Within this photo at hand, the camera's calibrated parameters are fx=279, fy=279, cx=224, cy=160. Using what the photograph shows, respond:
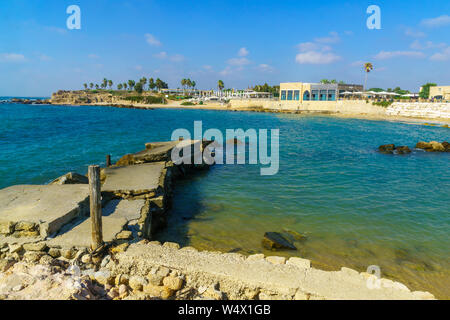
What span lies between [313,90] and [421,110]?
31064 millimetres

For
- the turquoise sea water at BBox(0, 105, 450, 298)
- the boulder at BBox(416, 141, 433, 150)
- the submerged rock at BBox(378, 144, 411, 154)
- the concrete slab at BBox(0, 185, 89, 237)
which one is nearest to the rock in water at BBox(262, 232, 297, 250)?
the turquoise sea water at BBox(0, 105, 450, 298)

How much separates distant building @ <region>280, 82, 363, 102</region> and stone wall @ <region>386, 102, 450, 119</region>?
54.9 feet

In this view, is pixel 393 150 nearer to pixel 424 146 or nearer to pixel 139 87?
pixel 424 146

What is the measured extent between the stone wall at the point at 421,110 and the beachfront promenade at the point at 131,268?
60519mm

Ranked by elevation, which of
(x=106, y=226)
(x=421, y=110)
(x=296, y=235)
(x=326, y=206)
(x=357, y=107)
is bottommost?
(x=296, y=235)

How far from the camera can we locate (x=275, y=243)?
8781 mm

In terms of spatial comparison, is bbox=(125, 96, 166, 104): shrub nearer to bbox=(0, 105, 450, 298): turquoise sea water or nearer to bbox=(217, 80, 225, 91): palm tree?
bbox=(217, 80, 225, 91): palm tree

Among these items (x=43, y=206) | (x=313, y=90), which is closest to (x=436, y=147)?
(x=43, y=206)

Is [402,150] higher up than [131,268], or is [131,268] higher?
[402,150]

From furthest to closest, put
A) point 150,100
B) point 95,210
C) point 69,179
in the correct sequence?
1. point 150,100
2. point 69,179
3. point 95,210

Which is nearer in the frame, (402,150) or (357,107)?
(402,150)

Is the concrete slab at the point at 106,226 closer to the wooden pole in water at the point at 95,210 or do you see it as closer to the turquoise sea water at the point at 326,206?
the wooden pole in water at the point at 95,210

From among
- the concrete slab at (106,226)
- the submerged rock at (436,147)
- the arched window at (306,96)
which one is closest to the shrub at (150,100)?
the arched window at (306,96)

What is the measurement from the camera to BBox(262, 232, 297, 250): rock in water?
8773 millimetres
